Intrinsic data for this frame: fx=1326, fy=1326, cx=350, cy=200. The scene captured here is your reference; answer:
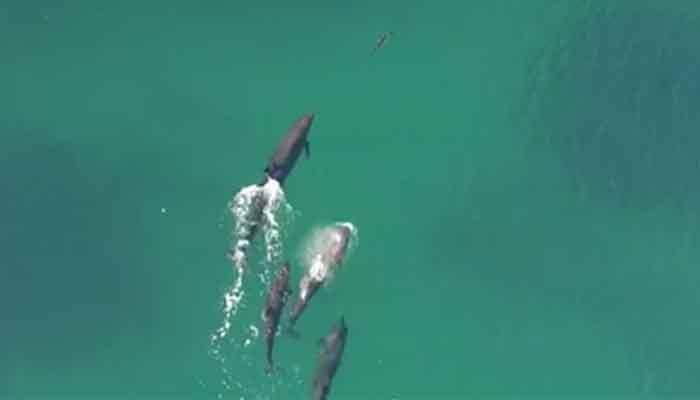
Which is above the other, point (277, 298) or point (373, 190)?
point (373, 190)

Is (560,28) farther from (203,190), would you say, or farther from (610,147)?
(203,190)

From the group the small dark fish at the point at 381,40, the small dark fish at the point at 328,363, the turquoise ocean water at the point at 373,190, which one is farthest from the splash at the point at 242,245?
the small dark fish at the point at 381,40

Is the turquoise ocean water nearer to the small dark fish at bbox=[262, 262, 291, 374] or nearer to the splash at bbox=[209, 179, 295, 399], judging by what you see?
the splash at bbox=[209, 179, 295, 399]

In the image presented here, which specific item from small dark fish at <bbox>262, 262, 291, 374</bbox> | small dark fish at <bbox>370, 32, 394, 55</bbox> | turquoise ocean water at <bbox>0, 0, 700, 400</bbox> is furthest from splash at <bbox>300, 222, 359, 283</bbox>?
small dark fish at <bbox>370, 32, 394, 55</bbox>

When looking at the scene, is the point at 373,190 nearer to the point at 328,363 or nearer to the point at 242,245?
the point at 242,245

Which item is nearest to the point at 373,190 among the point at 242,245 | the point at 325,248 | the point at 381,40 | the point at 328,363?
the point at 325,248

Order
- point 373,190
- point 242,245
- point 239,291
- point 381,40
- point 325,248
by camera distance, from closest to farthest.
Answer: point 242,245, point 325,248, point 239,291, point 373,190, point 381,40
